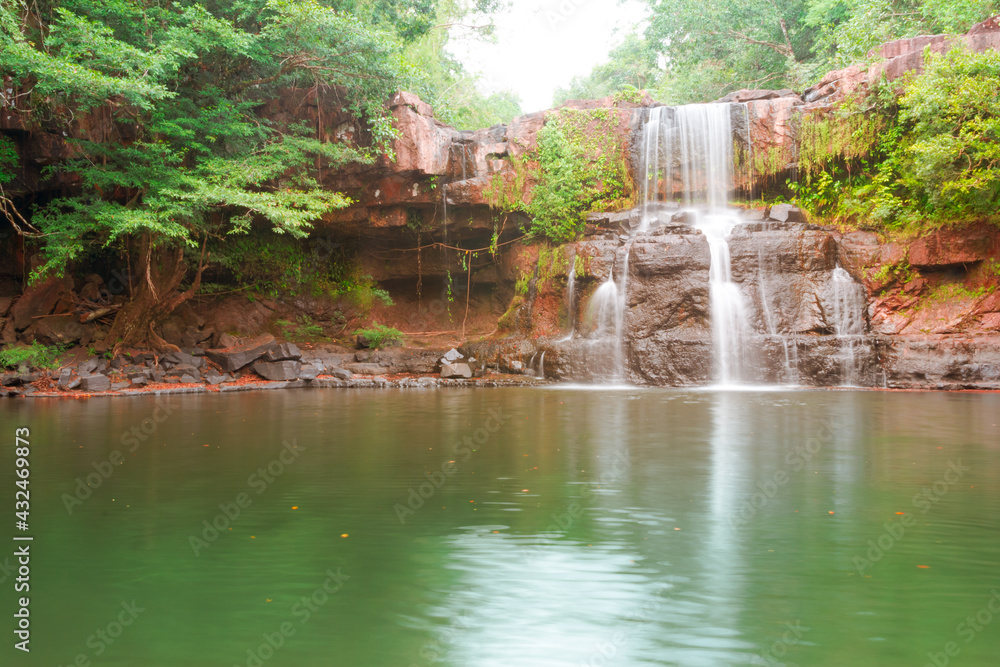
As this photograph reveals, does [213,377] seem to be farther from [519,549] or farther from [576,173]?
[519,549]

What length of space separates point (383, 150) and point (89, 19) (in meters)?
7.22

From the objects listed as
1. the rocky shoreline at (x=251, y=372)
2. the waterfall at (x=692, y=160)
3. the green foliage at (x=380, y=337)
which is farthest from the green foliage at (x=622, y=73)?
the rocky shoreline at (x=251, y=372)

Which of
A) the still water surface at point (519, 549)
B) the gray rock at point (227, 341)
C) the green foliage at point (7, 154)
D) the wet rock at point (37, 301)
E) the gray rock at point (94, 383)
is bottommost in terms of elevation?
the still water surface at point (519, 549)

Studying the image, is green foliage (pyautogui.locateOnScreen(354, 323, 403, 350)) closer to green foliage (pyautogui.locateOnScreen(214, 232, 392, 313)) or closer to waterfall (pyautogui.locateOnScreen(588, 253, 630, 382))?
green foliage (pyautogui.locateOnScreen(214, 232, 392, 313))

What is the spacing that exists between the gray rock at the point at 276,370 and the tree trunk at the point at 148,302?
2235mm

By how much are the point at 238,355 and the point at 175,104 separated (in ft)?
19.3

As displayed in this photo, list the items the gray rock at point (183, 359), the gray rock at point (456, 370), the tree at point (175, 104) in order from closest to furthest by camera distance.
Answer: the tree at point (175, 104)
the gray rock at point (183, 359)
the gray rock at point (456, 370)

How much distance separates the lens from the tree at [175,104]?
13688mm

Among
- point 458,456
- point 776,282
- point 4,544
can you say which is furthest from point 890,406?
point 4,544

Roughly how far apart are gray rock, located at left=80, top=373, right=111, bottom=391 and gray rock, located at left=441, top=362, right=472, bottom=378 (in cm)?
728

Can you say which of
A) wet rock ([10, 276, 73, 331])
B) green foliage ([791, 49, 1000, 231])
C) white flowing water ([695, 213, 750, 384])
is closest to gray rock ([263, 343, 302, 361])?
wet rock ([10, 276, 73, 331])

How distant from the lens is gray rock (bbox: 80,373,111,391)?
14.9 meters

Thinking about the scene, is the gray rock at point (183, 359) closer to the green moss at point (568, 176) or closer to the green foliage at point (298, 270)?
the green foliage at point (298, 270)

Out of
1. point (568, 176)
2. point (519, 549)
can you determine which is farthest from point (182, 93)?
point (519, 549)
